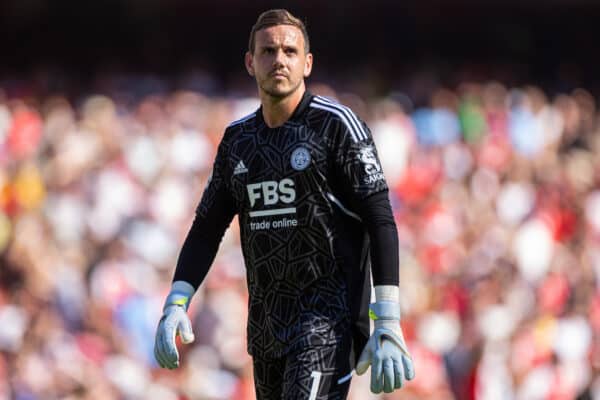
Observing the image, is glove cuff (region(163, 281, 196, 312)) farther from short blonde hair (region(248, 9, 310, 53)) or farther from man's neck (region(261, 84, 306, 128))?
short blonde hair (region(248, 9, 310, 53))

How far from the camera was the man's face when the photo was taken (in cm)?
541

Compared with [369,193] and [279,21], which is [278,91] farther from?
[369,193]

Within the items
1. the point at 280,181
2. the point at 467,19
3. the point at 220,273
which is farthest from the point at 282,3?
the point at 280,181

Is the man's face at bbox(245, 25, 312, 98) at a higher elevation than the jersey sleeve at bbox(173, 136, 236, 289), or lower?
higher

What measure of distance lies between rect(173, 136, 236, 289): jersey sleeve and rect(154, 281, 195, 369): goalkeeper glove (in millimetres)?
60

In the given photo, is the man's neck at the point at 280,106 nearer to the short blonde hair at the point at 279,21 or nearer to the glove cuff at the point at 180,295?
the short blonde hair at the point at 279,21

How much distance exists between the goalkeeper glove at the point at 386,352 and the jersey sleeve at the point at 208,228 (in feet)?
2.73

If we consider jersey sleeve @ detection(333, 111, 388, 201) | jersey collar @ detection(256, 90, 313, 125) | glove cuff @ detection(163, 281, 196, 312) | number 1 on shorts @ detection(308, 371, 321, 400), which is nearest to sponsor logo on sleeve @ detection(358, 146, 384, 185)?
jersey sleeve @ detection(333, 111, 388, 201)

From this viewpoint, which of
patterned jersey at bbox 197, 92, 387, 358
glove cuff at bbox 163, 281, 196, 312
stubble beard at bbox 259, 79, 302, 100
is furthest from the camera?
glove cuff at bbox 163, 281, 196, 312

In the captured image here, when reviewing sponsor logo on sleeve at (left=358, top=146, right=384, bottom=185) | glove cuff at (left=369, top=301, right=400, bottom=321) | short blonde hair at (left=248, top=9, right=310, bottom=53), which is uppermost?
short blonde hair at (left=248, top=9, right=310, bottom=53)

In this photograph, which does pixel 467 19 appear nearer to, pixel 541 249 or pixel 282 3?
pixel 282 3

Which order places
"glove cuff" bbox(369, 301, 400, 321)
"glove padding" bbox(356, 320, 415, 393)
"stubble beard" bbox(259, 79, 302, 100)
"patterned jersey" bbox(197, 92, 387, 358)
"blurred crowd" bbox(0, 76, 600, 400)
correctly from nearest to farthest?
"glove padding" bbox(356, 320, 415, 393)
"glove cuff" bbox(369, 301, 400, 321)
"patterned jersey" bbox(197, 92, 387, 358)
"stubble beard" bbox(259, 79, 302, 100)
"blurred crowd" bbox(0, 76, 600, 400)

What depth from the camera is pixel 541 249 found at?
13.6 metres

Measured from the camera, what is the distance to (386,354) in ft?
16.7
